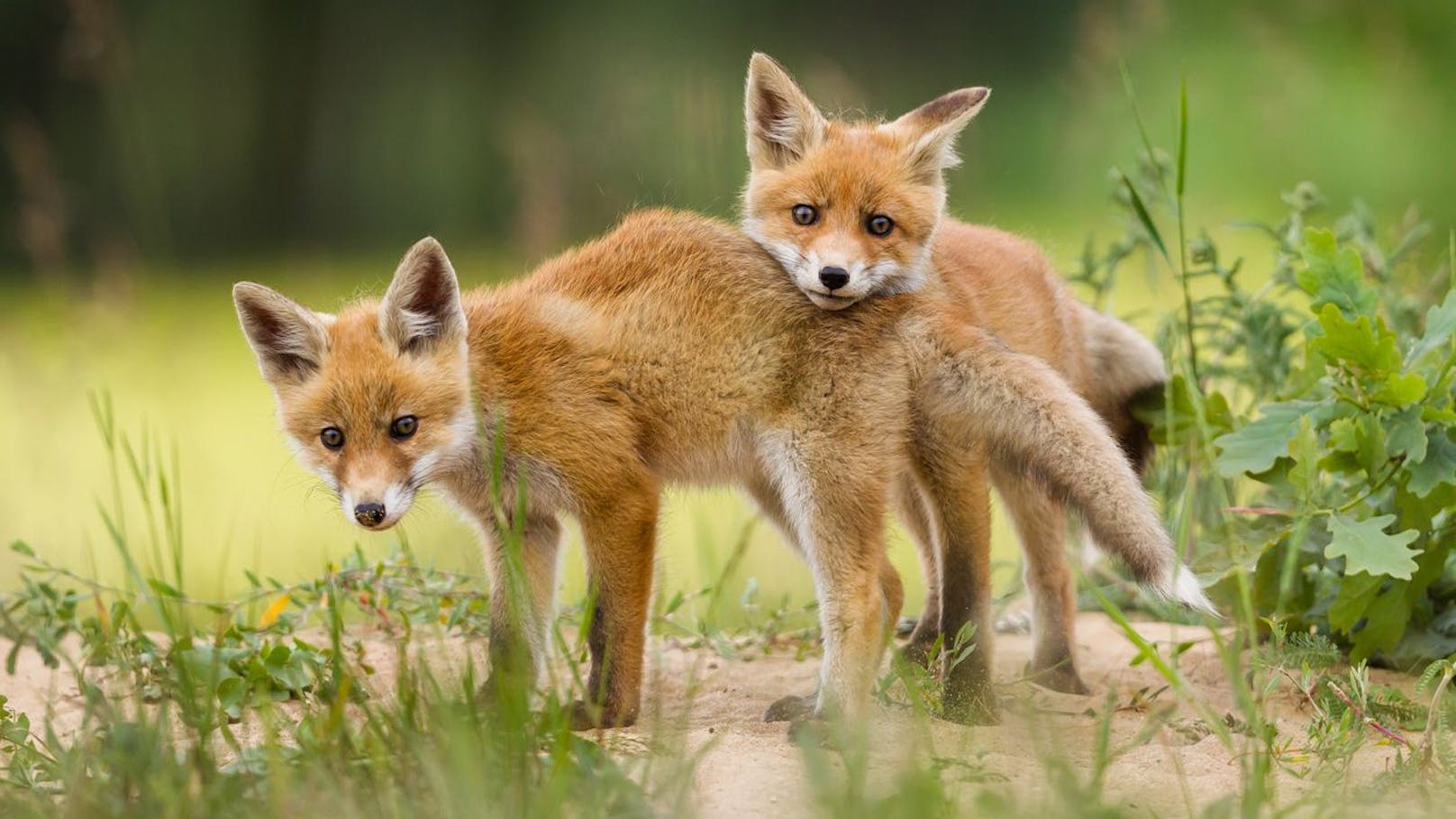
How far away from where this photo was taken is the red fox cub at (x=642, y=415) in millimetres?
3791

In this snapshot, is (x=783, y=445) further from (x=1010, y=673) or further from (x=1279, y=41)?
(x=1279, y=41)

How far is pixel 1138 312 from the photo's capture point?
18.0ft

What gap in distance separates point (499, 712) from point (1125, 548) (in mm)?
1485

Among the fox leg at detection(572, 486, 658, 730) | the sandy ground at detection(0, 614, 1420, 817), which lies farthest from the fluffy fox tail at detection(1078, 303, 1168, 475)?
the fox leg at detection(572, 486, 658, 730)

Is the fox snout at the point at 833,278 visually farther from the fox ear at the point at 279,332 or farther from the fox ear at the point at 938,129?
the fox ear at the point at 279,332

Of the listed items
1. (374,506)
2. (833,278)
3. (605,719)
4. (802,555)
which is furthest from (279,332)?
(802,555)

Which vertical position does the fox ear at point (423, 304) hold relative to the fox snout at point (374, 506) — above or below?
above

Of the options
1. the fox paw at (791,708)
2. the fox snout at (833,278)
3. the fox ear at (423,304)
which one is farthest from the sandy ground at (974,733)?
the fox snout at (833,278)

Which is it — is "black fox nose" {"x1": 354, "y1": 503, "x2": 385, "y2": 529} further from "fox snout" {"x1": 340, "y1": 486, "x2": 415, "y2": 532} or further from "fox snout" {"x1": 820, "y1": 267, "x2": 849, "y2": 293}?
"fox snout" {"x1": 820, "y1": 267, "x2": 849, "y2": 293}

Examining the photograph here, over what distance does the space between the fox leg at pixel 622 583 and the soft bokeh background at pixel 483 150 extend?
1.50 metres

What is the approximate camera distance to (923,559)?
187 inches

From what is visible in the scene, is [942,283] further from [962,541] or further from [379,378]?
[379,378]

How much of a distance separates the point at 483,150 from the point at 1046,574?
7129 mm

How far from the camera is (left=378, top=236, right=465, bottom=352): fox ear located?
12.7ft
